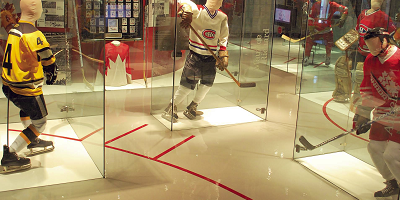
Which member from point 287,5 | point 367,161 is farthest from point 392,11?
point 287,5

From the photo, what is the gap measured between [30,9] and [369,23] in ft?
7.40

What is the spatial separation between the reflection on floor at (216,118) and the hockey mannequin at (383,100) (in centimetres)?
197

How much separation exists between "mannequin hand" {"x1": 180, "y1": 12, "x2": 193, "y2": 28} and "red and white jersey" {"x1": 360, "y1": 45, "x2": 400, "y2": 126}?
5.98 feet

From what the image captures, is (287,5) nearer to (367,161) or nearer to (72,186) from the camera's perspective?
(367,161)

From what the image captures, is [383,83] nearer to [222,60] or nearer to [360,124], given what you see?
[360,124]

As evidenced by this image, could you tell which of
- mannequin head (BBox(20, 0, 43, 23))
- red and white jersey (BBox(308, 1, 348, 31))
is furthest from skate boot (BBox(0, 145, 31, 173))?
red and white jersey (BBox(308, 1, 348, 31))

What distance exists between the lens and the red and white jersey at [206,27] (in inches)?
165

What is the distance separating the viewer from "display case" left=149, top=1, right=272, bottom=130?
4250mm

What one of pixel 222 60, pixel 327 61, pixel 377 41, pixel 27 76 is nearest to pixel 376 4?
pixel 377 41

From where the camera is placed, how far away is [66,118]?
3197mm

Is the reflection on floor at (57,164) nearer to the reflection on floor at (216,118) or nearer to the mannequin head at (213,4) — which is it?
the reflection on floor at (216,118)

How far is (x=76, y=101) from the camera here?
134 inches

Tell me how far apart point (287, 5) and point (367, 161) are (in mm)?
4013

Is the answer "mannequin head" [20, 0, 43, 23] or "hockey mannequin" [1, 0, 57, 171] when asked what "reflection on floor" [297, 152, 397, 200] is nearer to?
"hockey mannequin" [1, 0, 57, 171]
